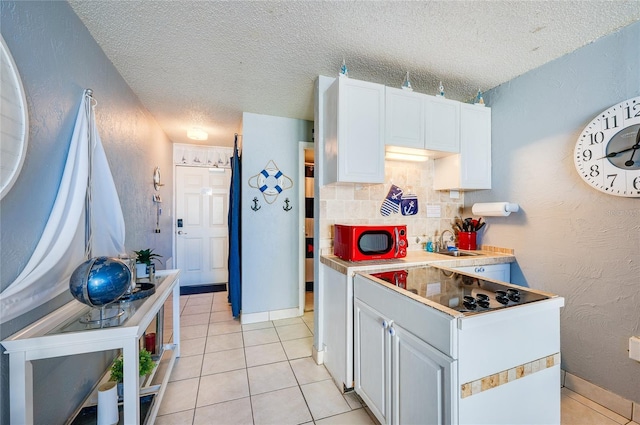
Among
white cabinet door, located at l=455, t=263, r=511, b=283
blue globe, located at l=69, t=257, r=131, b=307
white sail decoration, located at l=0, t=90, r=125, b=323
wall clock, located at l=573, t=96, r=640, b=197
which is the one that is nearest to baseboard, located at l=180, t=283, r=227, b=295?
white sail decoration, located at l=0, t=90, r=125, b=323

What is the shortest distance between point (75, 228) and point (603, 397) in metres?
3.12

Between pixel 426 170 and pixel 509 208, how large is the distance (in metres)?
0.75

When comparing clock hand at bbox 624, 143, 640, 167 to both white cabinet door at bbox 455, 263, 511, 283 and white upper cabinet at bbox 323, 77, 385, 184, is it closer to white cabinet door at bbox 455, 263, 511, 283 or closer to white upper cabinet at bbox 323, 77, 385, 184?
white cabinet door at bbox 455, 263, 511, 283

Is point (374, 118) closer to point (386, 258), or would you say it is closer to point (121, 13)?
point (386, 258)

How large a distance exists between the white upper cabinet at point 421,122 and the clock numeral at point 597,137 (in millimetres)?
791

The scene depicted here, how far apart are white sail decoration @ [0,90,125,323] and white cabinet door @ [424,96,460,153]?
222 centimetres

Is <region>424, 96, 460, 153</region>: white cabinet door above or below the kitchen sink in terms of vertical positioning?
above

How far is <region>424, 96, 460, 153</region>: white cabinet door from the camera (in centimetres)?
207

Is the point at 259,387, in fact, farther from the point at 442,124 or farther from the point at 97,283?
the point at 442,124

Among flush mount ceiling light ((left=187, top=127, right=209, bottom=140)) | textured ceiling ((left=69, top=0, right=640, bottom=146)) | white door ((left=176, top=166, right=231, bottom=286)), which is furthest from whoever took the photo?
white door ((left=176, top=166, right=231, bottom=286))

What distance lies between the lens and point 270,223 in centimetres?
294

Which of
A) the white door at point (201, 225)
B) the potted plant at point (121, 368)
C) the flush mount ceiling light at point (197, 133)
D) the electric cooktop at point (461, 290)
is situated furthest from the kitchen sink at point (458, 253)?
the white door at point (201, 225)

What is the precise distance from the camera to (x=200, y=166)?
4.20 m

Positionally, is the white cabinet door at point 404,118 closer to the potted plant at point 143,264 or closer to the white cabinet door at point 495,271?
the white cabinet door at point 495,271
